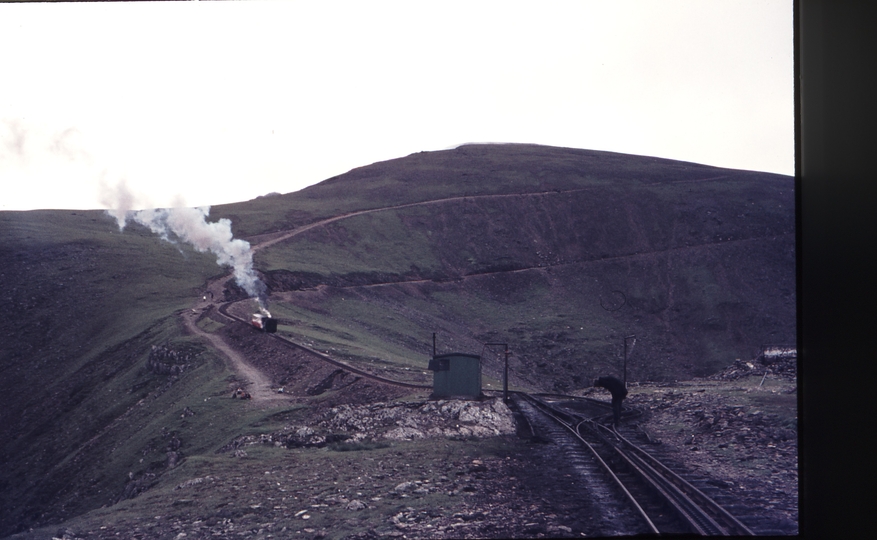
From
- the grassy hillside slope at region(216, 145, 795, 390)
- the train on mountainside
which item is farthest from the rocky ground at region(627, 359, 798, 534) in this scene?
the train on mountainside

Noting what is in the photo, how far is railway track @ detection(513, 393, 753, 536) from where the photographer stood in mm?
13195

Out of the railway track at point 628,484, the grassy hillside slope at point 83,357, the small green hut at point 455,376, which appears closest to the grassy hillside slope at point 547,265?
the grassy hillside slope at point 83,357

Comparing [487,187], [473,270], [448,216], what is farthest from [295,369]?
[487,187]

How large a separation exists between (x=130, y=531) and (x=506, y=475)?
27.2 feet

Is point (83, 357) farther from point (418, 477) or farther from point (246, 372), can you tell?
point (418, 477)

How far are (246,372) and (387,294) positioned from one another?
89.5 ft

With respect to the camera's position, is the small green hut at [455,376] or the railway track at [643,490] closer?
the railway track at [643,490]

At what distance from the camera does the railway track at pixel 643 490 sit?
13195mm

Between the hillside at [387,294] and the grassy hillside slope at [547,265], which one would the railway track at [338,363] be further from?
the grassy hillside slope at [547,265]

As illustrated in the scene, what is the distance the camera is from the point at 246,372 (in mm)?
28922

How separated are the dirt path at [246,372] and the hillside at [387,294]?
562 mm

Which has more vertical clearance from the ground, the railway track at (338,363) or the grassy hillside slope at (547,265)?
the grassy hillside slope at (547,265)

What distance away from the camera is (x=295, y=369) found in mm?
29016

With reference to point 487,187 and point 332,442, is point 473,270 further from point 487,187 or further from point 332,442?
point 332,442
